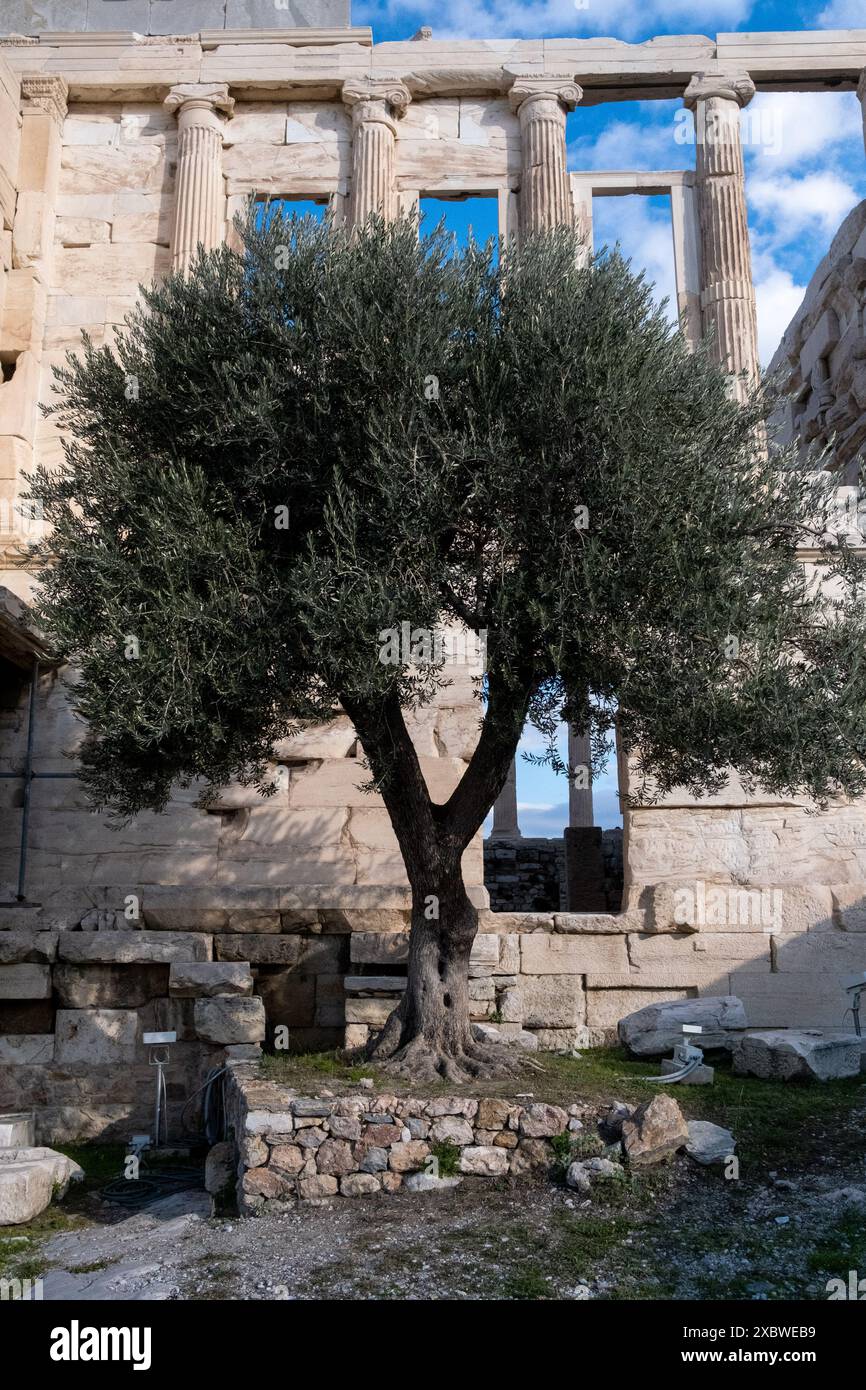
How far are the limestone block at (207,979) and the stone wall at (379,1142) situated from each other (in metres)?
2.89

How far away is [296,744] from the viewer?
1370 cm

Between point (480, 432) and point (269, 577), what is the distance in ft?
6.12

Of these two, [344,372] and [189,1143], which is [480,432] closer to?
[344,372]

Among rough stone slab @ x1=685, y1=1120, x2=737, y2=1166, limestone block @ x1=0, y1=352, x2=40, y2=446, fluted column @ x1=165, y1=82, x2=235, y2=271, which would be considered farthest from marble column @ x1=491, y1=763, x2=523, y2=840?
rough stone slab @ x1=685, y1=1120, x2=737, y2=1166

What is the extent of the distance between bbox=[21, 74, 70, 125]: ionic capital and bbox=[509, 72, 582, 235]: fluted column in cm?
638

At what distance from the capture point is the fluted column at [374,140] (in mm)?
16500

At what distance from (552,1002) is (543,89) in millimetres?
12621

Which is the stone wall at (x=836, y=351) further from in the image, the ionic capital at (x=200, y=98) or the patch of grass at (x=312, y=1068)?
the patch of grass at (x=312, y=1068)

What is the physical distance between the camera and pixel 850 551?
32.6ft

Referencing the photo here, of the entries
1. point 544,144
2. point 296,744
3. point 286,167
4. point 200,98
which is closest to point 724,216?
point 544,144

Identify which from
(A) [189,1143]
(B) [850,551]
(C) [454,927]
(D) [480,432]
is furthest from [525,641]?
(A) [189,1143]

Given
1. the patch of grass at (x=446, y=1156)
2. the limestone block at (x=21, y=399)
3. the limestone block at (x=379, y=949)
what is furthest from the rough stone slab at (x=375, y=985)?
the limestone block at (x=21, y=399)

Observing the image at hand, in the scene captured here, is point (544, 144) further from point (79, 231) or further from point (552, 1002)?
point (552, 1002)

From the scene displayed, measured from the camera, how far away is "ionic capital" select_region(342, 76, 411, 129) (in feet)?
55.7
